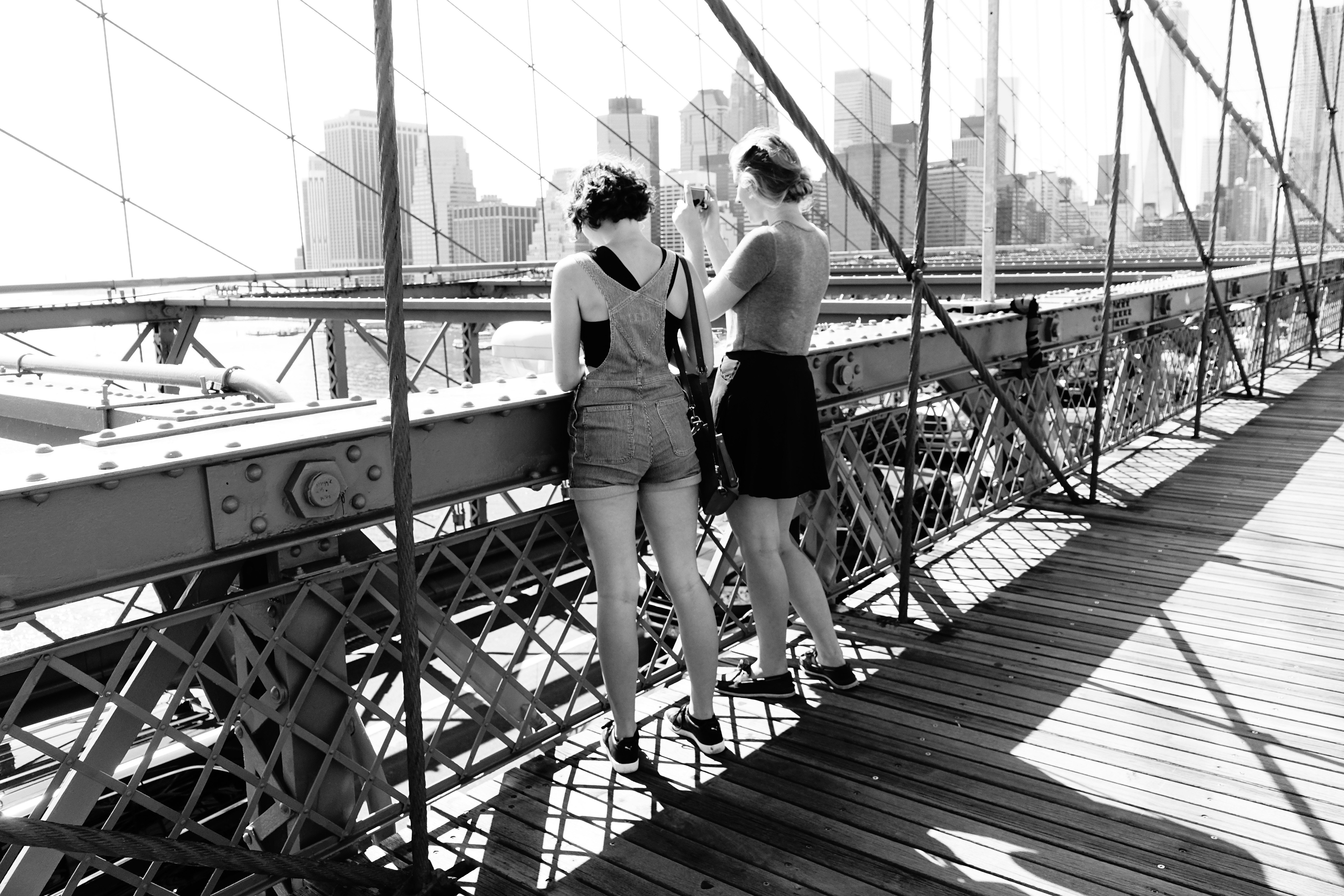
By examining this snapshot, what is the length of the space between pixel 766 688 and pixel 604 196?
1327mm

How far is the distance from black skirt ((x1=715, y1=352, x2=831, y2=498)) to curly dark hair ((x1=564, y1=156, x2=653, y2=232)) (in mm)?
549

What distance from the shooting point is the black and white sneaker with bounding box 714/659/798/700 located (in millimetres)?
2820

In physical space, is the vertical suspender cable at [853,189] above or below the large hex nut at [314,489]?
above

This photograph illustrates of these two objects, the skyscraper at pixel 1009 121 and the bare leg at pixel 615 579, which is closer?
the bare leg at pixel 615 579

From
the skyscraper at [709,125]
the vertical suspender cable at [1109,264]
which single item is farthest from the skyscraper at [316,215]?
the vertical suspender cable at [1109,264]

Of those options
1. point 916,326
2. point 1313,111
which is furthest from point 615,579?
point 1313,111

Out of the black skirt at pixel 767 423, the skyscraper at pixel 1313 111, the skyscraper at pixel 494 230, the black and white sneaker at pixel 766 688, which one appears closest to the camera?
the black skirt at pixel 767 423

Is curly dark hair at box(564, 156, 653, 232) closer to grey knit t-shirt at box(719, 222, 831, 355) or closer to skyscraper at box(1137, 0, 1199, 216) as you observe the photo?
grey knit t-shirt at box(719, 222, 831, 355)

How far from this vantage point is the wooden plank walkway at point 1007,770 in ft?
6.81

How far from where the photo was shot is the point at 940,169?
19500 mm

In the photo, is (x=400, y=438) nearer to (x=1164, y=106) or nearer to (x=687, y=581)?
(x=687, y=581)

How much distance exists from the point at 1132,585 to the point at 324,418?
2.83 meters

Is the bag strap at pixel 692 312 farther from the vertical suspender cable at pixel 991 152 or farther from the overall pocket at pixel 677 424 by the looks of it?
the vertical suspender cable at pixel 991 152

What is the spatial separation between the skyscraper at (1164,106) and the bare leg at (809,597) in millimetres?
3199
